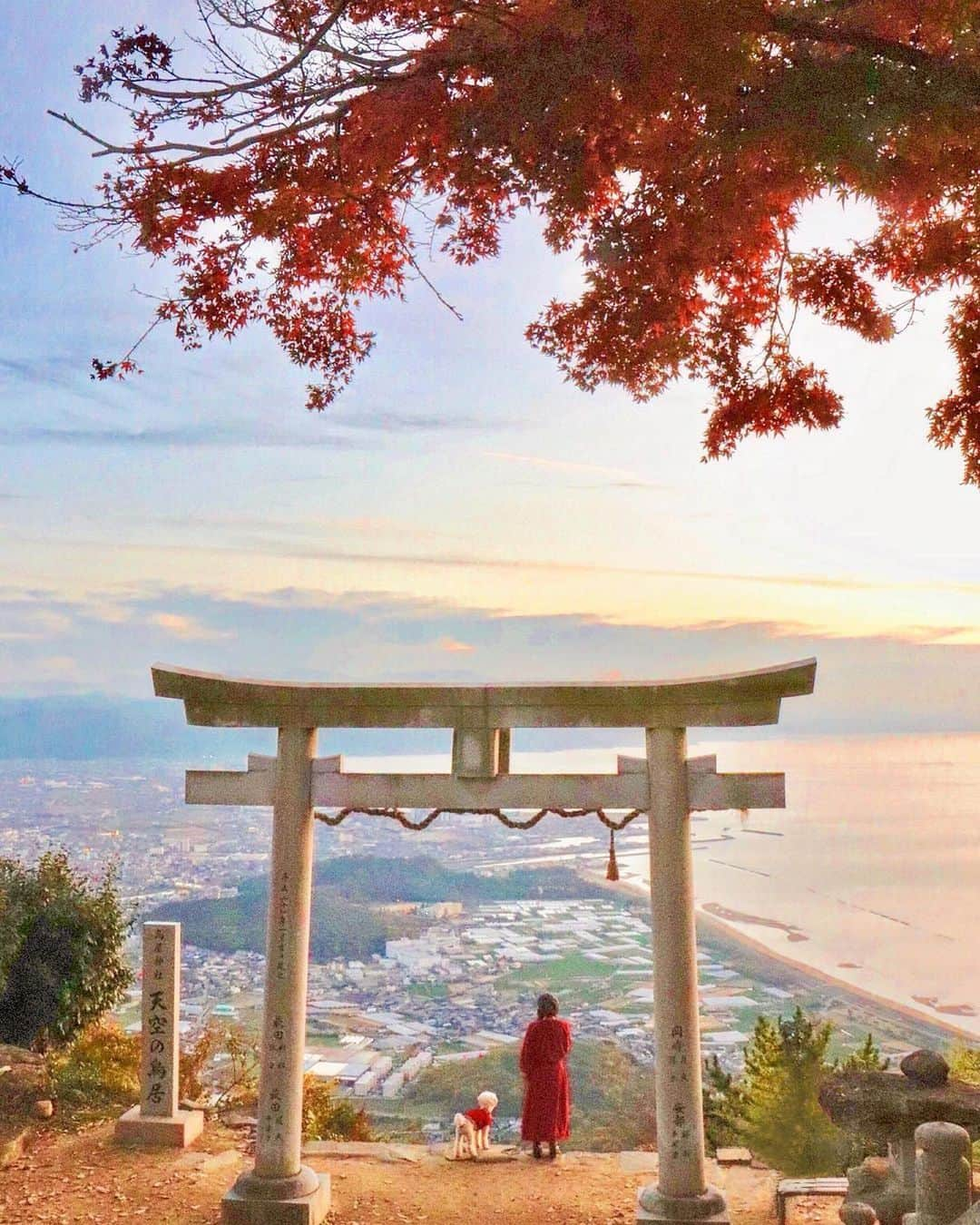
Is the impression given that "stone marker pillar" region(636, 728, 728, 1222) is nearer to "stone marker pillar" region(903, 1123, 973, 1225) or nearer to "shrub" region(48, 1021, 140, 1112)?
"stone marker pillar" region(903, 1123, 973, 1225)

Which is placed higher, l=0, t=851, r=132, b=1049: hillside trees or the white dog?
l=0, t=851, r=132, b=1049: hillside trees

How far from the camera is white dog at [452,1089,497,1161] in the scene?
30.2 feet

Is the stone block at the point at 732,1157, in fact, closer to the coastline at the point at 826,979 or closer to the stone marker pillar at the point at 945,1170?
the stone marker pillar at the point at 945,1170

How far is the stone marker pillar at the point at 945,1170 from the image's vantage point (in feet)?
19.1

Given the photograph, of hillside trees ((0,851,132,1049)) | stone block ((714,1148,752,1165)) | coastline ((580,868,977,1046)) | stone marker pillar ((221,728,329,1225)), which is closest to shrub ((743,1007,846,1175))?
stone block ((714,1148,752,1165))

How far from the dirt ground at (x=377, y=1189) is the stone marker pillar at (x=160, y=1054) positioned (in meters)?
0.20

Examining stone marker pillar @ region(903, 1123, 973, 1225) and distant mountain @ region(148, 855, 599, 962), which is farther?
distant mountain @ region(148, 855, 599, 962)

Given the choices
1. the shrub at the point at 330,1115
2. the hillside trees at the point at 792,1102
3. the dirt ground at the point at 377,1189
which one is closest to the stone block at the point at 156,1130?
the dirt ground at the point at 377,1189

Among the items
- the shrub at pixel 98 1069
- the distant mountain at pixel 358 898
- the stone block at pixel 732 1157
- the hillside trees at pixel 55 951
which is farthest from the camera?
the distant mountain at pixel 358 898

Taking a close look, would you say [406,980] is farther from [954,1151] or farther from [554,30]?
[554,30]

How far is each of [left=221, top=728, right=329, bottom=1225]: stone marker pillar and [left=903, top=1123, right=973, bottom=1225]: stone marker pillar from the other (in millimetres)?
A: 4391

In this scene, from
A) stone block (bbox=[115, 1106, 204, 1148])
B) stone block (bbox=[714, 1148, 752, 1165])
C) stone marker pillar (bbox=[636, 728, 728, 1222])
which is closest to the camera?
stone marker pillar (bbox=[636, 728, 728, 1222])

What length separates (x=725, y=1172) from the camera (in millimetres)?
9203

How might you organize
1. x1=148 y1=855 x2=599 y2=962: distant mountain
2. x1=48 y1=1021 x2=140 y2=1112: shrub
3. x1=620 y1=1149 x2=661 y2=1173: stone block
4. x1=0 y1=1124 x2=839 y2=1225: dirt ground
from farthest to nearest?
1. x1=148 y1=855 x2=599 y2=962: distant mountain
2. x1=48 y1=1021 x2=140 y2=1112: shrub
3. x1=620 y1=1149 x2=661 y2=1173: stone block
4. x1=0 y1=1124 x2=839 y2=1225: dirt ground
